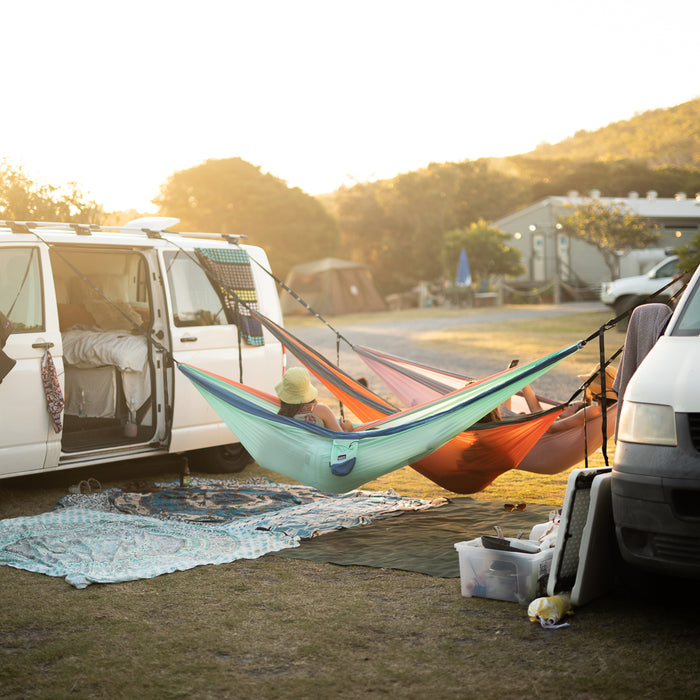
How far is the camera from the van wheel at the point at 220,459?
21.5 feet

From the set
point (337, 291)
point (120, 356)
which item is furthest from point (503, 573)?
point (337, 291)

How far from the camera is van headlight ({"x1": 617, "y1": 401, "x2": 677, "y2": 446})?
3.10m

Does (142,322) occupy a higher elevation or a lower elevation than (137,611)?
higher

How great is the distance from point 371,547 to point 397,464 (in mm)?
460

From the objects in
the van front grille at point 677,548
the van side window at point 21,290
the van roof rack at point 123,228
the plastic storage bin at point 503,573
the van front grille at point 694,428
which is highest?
the van roof rack at point 123,228

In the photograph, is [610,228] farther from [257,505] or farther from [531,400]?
[257,505]

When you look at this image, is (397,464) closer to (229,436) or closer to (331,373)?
(331,373)

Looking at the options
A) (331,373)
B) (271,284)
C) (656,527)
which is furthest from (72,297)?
(656,527)

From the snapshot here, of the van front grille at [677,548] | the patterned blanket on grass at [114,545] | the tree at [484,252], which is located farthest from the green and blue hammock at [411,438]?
the tree at [484,252]

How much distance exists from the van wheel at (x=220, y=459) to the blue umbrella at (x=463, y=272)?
25476 mm

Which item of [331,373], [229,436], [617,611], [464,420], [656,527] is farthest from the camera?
[229,436]

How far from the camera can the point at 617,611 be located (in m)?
3.54

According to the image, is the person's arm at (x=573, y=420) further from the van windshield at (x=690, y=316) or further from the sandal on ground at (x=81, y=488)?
the sandal on ground at (x=81, y=488)

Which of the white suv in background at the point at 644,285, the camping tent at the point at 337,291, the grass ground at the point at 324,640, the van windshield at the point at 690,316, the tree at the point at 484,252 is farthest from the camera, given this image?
the camping tent at the point at 337,291
